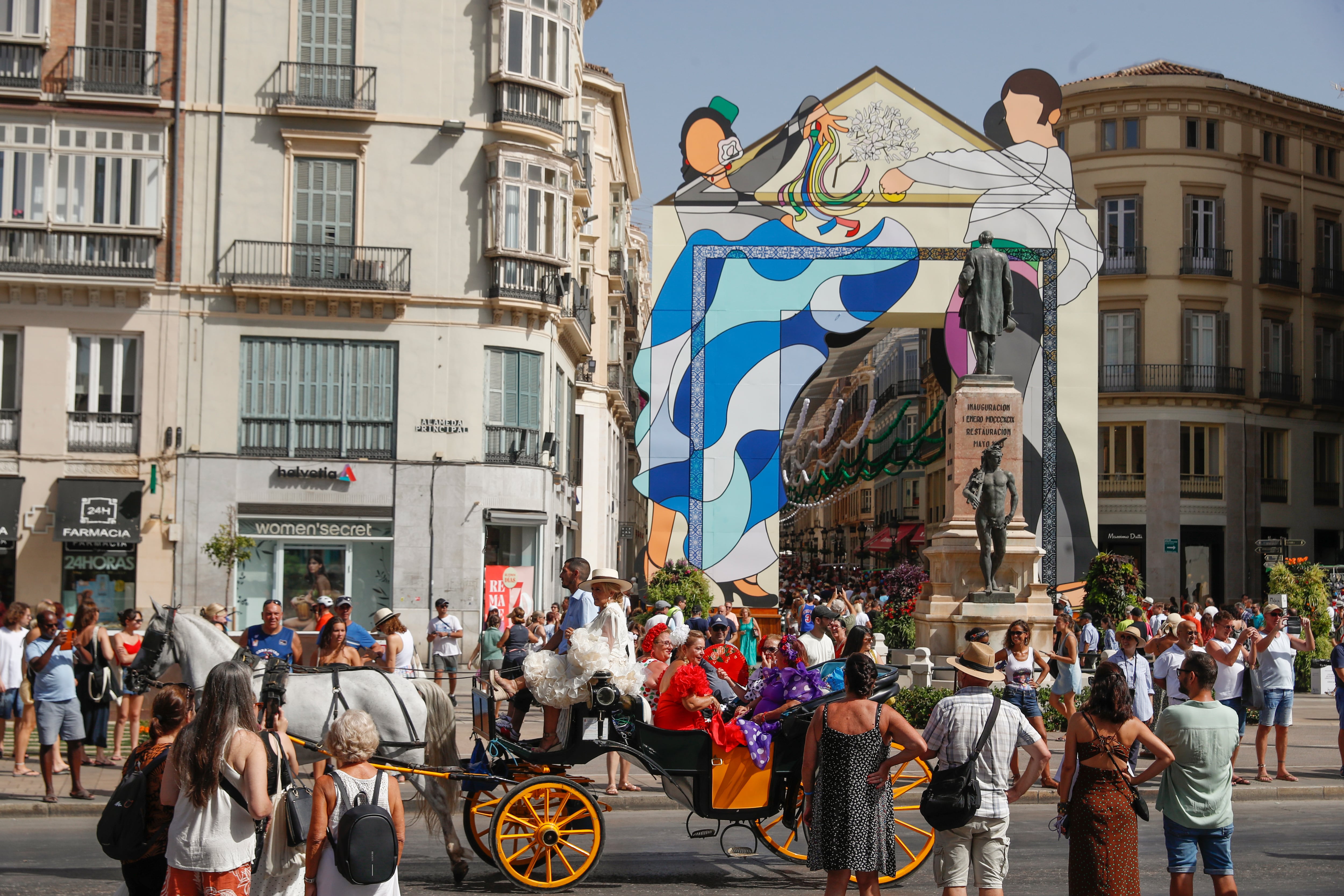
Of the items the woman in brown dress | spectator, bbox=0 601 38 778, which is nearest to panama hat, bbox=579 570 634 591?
the woman in brown dress

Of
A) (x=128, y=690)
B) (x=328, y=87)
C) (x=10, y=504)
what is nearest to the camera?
(x=128, y=690)

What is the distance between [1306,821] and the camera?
12.5 meters

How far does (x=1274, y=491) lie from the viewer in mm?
45219

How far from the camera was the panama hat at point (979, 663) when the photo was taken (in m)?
7.54

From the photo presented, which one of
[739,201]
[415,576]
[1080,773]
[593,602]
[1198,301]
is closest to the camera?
[1080,773]

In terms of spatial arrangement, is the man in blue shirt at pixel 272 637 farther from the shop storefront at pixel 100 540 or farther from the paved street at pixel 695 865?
the shop storefront at pixel 100 540

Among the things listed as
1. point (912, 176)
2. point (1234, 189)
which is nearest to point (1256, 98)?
point (1234, 189)

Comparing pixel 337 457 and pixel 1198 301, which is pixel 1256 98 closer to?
pixel 1198 301

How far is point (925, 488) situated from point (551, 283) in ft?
112

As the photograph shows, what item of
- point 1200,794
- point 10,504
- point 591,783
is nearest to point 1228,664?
point 1200,794

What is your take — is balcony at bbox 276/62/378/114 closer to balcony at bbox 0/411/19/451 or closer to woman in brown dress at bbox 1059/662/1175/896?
balcony at bbox 0/411/19/451

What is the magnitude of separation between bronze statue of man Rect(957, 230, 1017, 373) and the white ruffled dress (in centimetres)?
1457

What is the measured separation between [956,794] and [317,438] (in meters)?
23.7

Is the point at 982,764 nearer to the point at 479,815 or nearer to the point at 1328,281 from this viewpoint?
the point at 479,815
